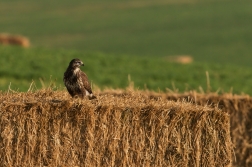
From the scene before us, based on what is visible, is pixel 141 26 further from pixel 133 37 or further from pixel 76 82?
pixel 76 82

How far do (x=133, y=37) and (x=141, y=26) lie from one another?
4637 millimetres

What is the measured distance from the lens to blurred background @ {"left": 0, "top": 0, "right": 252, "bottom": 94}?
39125 millimetres

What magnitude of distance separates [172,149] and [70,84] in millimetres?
2471

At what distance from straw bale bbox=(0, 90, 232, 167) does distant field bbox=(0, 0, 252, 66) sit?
50998mm

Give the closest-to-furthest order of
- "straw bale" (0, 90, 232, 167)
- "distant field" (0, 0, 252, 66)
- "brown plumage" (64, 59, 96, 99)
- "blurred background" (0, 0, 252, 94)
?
"straw bale" (0, 90, 232, 167)
"brown plumage" (64, 59, 96, 99)
"blurred background" (0, 0, 252, 94)
"distant field" (0, 0, 252, 66)

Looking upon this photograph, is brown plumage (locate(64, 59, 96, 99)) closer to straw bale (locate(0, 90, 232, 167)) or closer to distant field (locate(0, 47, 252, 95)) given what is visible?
straw bale (locate(0, 90, 232, 167))

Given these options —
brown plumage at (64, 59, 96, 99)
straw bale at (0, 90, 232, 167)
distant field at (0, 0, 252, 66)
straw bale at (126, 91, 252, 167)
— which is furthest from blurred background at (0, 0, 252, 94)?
straw bale at (0, 90, 232, 167)

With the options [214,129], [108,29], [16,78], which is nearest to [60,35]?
[108,29]

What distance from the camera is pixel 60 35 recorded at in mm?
80188

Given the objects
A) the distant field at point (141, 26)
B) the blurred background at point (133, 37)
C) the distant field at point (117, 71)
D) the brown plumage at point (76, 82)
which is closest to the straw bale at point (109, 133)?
the brown plumage at point (76, 82)

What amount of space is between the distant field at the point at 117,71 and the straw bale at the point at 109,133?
52.8ft

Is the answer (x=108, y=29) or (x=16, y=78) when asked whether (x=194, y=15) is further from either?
(x=16, y=78)

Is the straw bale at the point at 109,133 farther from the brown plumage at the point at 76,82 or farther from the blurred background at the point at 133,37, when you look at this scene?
the blurred background at the point at 133,37

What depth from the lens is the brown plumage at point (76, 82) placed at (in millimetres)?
14180
